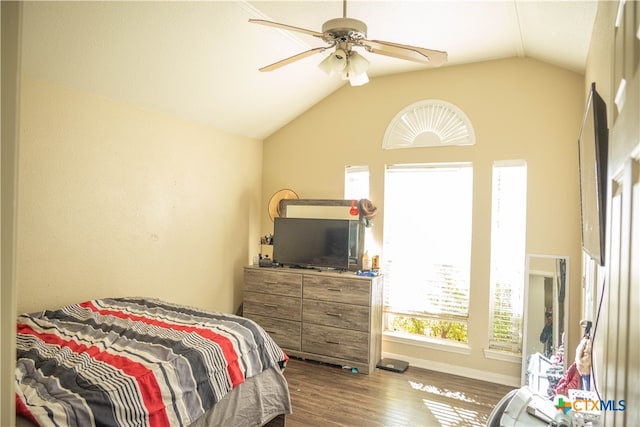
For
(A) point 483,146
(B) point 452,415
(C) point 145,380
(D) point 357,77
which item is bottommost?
(B) point 452,415

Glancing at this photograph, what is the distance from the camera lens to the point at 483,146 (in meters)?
3.83

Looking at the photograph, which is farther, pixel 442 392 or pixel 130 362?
pixel 442 392

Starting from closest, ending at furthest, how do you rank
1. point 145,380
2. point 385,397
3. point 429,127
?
point 145,380
point 385,397
point 429,127

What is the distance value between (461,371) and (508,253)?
1.20 m

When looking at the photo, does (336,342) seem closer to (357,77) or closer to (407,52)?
(357,77)

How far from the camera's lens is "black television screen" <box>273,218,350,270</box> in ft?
13.6

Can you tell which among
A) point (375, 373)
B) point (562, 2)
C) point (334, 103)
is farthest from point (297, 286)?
point (562, 2)

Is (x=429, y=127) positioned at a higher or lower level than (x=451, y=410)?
higher

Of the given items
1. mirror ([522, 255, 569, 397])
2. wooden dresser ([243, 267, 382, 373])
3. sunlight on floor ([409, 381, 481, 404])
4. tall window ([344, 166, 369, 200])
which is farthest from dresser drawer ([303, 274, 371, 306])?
mirror ([522, 255, 569, 397])

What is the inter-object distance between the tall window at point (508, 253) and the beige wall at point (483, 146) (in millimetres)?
69

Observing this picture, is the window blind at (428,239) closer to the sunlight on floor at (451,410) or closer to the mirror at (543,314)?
the mirror at (543,314)

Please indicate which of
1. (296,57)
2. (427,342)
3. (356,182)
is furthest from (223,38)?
(427,342)

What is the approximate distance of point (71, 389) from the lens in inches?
69.1

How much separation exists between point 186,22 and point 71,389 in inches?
90.7
